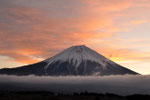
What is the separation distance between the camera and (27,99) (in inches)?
2611

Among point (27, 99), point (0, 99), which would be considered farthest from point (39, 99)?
point (0, 99)

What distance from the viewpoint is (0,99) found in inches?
2589

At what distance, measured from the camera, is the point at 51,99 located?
66375 mm

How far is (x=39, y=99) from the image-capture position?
6756 centimetres

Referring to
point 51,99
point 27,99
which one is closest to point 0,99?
point 27,99

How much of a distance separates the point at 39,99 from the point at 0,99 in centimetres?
983

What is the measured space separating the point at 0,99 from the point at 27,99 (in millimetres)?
6776

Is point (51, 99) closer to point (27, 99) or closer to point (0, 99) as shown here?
point (27, 99)

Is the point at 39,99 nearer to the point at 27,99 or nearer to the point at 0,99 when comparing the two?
the point at 27,99

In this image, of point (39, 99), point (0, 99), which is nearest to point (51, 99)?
point (39, 99)

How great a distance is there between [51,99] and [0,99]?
12907 millimetres

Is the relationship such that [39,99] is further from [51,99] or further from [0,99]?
[0,99]
